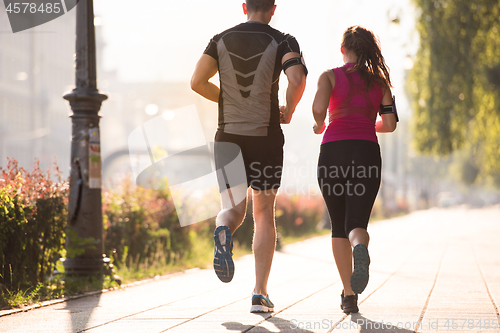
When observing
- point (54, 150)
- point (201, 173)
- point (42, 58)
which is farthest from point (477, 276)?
point (42, 58)

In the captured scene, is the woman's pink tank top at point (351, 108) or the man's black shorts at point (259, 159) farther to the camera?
the woman's pink tank top at point (351, 108)

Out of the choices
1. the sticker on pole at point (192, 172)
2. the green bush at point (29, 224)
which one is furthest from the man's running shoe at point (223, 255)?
the green bush at point (29, 224)

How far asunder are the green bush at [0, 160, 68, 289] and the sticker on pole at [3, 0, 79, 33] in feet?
7.29

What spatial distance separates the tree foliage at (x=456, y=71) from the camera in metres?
14.1

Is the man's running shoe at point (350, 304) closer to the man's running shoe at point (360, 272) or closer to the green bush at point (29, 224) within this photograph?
the man's running shoe at point (360, 272)

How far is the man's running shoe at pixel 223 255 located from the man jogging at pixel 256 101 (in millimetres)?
312

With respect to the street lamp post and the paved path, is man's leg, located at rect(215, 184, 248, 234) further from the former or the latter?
the street lamp post

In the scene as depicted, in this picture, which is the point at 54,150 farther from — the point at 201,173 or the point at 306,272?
the point at 306,272

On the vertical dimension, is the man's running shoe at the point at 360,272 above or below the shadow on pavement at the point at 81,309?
above

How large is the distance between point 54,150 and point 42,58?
1052 centimetres

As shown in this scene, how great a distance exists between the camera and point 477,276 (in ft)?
24.1

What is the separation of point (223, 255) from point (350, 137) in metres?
1.25

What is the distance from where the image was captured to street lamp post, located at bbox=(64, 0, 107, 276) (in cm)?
659

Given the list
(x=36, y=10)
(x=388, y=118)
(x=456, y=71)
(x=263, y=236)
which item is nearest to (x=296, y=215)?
(x=456, y=71)
